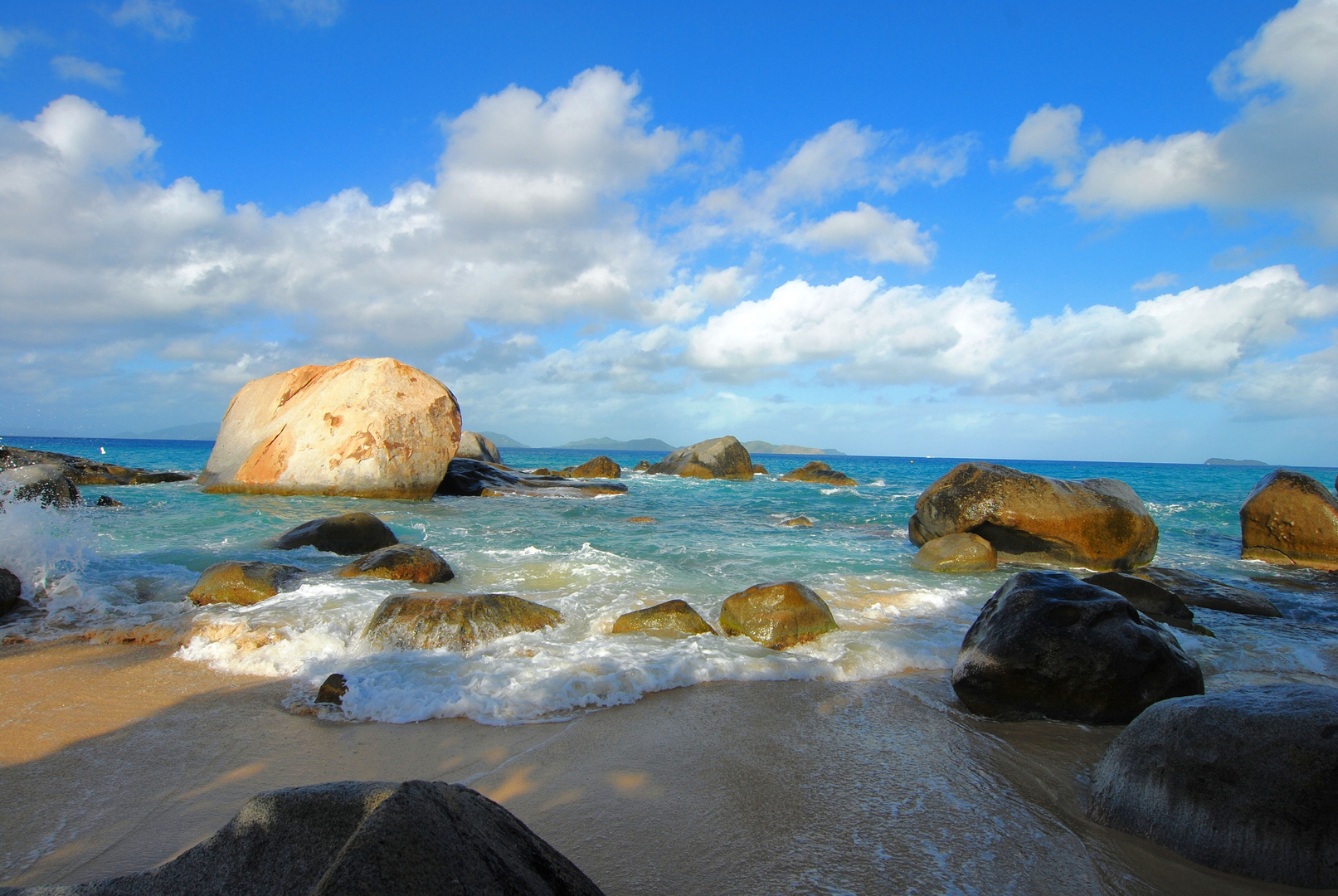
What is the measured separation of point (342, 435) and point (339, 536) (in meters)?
7.16

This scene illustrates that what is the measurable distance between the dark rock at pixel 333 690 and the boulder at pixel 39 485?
6363 mm

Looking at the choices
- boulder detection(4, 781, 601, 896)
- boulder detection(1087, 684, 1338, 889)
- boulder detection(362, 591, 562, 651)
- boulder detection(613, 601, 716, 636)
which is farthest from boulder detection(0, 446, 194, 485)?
boulder detection(1087, 684, 1338, 889)

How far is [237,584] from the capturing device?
6.45 m

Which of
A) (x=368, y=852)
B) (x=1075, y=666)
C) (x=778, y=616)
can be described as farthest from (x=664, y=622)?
(x=368, y=852)

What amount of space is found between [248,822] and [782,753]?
2.63 m

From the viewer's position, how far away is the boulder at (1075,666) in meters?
4.13

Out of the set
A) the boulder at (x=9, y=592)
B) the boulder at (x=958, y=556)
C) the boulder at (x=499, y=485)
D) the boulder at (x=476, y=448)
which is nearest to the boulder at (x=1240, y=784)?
the boulder at (x=958, y=556)

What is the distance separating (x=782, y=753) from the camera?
357cm

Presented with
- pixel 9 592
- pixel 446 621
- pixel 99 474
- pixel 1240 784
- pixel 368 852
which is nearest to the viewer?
pixel 368 852

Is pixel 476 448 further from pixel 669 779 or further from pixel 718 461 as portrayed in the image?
pixel 669 779

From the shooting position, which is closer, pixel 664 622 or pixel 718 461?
pixel 664 622

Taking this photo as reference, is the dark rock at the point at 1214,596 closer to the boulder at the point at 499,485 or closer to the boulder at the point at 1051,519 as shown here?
the boulder at the point at 1051,519

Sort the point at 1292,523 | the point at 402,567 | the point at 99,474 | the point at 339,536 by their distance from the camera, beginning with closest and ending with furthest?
the point at 402,567, the point at 339,536, the point at 1292,523, the point at 99,474

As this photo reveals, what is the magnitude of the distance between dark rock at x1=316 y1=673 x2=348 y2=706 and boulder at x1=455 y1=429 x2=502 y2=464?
24051mm
